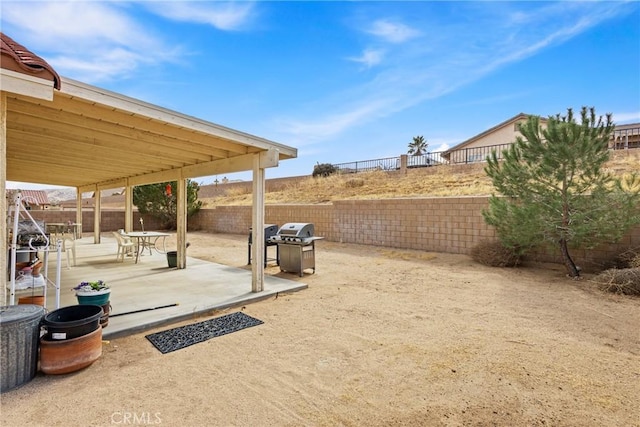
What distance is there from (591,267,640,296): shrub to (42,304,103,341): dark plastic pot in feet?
23.8

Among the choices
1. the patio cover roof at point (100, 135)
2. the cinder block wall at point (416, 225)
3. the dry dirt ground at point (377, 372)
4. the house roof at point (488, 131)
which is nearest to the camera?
the dry dirt ground at point (377, 372)

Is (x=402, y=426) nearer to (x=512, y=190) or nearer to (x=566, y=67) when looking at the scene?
(x=512, y=190)

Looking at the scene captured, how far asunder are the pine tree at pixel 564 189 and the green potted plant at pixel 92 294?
23.6 ft

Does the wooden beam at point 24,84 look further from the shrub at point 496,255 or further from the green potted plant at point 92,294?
the shrub at point 496,255

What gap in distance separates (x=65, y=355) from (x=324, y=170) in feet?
72.0

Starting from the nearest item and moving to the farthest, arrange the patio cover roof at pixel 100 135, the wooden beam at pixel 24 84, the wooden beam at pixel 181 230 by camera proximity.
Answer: the wooden beam at pixel 24 84 < the patio cover roof at pixel 100 135 < the wooden beam at pixel 181 230

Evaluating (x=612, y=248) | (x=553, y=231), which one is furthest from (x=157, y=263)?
(x=612, y=248)

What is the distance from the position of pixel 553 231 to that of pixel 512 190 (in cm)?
111

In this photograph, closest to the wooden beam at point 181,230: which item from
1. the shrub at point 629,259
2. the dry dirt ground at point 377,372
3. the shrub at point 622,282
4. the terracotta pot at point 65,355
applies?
the dry dirt ground at point 377,372

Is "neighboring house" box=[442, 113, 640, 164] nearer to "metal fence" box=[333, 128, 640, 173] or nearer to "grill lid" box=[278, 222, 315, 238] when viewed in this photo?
"metal fence" box=[333, 128, 640, 173]

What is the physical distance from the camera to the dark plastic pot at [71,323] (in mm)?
2625

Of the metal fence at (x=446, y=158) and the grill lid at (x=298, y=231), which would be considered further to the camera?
the metal fence at (x=446, y=158)

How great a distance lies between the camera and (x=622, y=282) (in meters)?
5.17

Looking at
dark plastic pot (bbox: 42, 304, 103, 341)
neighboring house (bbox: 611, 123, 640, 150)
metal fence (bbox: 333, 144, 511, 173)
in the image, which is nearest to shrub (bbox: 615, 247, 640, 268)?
dark plastic pot (bbox: 42, 304, 103, 341)
